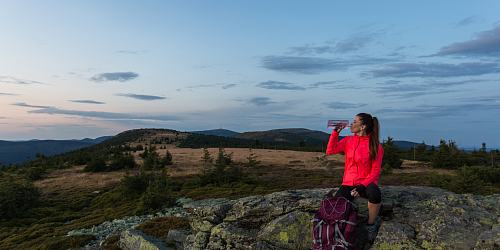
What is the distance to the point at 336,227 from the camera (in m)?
5.98

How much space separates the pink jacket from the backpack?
2.71 feet

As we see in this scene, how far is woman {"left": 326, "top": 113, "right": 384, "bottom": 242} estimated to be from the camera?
6.30m

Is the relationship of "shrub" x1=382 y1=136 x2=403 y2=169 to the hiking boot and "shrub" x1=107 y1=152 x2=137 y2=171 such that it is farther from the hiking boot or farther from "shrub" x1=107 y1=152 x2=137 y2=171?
"shrub" x1=107 y1=152 x2=137 y2=171

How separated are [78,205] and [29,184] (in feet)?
17.7

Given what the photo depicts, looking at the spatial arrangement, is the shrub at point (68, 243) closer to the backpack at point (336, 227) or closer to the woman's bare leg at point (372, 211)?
the backpack at point (336, 227)

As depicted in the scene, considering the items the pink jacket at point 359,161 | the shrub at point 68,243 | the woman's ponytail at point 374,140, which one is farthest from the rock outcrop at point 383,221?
the shrub at point 68,243

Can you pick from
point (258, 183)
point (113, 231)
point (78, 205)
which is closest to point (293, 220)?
point (113, 231)

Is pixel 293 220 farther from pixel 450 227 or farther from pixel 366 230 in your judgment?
pixel 450 227

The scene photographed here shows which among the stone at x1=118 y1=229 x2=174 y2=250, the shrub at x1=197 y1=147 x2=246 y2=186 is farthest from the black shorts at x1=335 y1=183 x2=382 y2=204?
the shrub at x1=197 y1=147 x2=246 y2=186

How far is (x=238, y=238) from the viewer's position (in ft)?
25.8

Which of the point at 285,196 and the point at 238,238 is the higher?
the point at 285,196

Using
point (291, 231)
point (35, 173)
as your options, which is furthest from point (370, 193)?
point (35, 173)

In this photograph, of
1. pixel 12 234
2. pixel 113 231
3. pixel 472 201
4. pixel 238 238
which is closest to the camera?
pixel 472 201

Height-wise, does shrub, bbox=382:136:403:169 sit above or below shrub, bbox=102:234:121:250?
above
